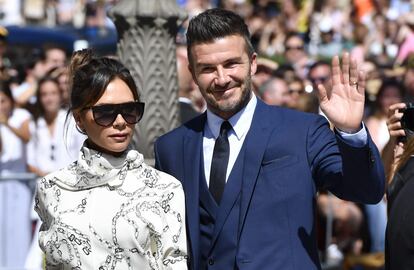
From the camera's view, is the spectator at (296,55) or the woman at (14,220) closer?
the woman at (14,220)

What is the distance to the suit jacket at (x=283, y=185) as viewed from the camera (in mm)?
4527

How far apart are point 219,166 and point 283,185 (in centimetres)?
29

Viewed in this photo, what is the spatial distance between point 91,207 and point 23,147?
539cm

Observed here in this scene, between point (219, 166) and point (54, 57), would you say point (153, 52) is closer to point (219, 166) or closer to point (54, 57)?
point (219, 166)

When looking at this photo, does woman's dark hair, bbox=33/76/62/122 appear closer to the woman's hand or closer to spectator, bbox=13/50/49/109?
spectator, bbox=13/50/49/109

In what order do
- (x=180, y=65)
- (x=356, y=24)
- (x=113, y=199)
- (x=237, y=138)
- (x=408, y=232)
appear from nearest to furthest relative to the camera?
(x=408, y=232)
(x=113, y=199)
(x=237, y=138)
(x=180, y=65)
(x=356, y=24)

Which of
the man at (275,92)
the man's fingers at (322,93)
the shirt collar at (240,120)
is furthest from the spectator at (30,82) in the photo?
the man's fingers at (322,93)

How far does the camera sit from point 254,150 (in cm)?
474

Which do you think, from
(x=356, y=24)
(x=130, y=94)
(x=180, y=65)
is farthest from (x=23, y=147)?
(x=356, y=24)

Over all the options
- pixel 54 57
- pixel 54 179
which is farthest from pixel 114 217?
pixel 54 57

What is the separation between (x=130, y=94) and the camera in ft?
15.5

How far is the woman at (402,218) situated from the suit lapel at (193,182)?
0.85m

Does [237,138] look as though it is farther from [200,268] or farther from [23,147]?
[23,147]

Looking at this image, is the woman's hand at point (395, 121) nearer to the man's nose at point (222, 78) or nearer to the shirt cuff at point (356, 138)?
the shirt cuff at point (356, 138)
